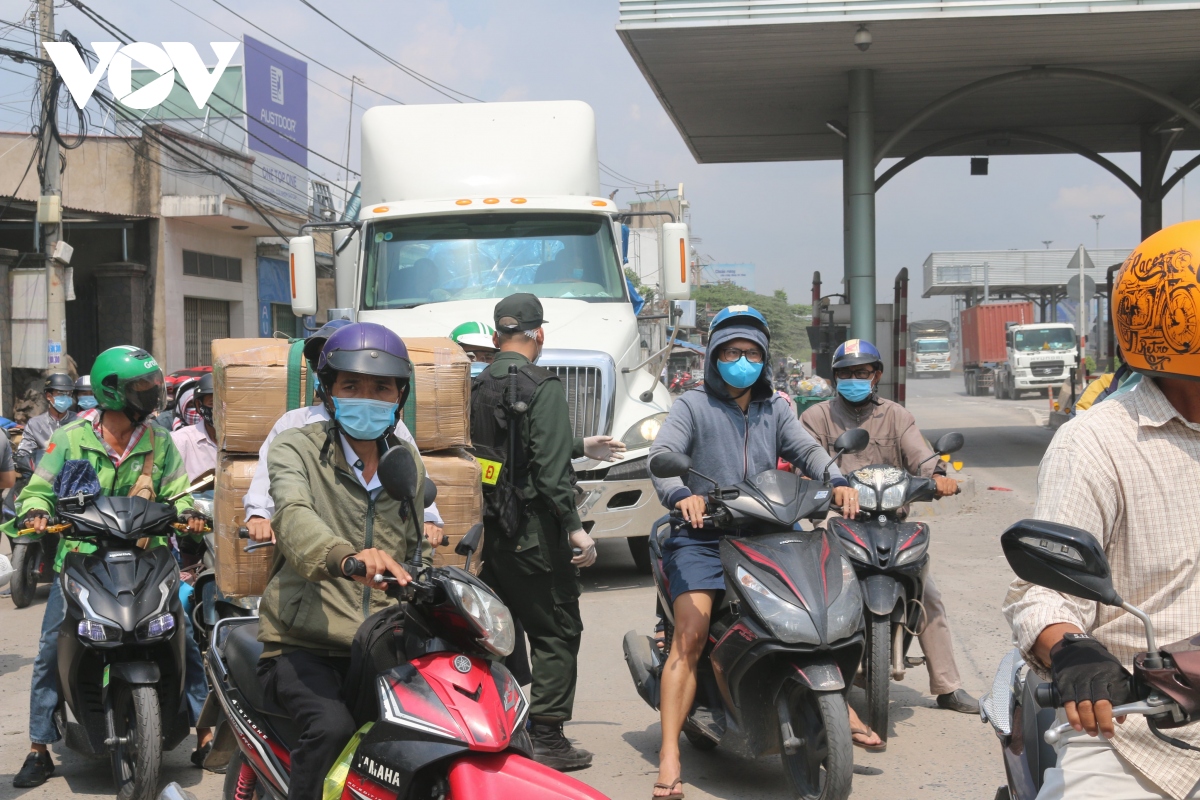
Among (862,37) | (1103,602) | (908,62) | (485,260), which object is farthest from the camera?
(908,62)

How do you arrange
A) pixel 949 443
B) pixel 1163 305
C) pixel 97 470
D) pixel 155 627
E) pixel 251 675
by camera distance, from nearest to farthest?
pixel 1163 305 → pixel 251 675 → pixel 155 627 → pixel 97 470 → pixel 949 443

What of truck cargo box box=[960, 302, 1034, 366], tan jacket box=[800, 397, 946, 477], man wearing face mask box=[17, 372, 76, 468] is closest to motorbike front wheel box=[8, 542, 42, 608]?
man wearing face mask box=[17, 372, 76, 468]

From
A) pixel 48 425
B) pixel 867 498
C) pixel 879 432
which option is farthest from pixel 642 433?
pixel 48 425

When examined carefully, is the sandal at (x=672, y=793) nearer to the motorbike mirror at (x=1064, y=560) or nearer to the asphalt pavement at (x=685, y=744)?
the asphalt pavement at (x=685, y=744)

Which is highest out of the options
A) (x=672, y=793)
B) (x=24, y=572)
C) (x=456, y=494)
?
(x=456, y=494)

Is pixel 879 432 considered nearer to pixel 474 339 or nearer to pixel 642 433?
pixel 474 339

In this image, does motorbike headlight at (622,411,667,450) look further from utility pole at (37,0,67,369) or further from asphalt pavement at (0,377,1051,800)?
utility pole at (37,0,67,369)

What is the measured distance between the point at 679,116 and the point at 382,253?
28.4ft

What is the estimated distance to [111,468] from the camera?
514 cm

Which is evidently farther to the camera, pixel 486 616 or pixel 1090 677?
pixel 486 616

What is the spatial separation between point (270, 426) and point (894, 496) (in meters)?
2.87

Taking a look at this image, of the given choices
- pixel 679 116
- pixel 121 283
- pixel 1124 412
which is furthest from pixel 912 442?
pixel 121 283

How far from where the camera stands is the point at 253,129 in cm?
2922

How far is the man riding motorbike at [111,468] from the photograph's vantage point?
5.00m
